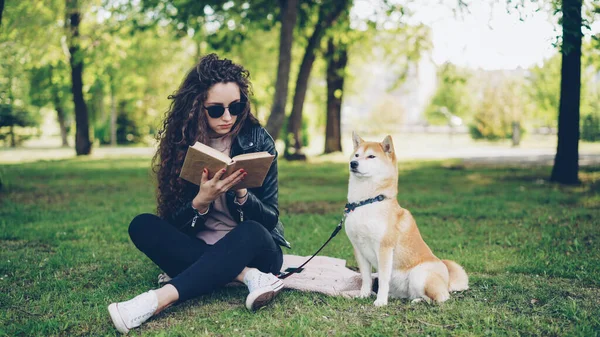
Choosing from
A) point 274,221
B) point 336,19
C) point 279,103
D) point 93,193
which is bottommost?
point 93,193

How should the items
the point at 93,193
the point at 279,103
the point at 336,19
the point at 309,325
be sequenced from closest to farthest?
1. the point at 309,325
2. the point at 93,193
3. the point at 279,103
4. the point at 336,19

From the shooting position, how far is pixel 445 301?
3.90m

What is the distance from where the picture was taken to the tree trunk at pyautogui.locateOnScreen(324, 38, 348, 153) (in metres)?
20.4

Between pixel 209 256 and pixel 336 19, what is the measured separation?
43.9 feet

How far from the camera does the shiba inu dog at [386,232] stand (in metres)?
3.83

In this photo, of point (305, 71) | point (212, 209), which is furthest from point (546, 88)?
point (212, 209)

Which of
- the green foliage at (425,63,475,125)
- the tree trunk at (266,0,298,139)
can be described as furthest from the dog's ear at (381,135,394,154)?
the green foliage at (425,63,475,125)

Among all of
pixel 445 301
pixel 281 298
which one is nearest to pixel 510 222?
pixel 445 301

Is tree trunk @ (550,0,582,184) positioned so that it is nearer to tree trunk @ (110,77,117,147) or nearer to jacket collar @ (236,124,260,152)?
jacket collar @ (236,124,260,152)

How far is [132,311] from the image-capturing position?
3.43 m

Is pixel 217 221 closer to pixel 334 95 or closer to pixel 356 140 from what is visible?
pixel 356 140

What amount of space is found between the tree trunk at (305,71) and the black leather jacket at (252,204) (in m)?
10.5

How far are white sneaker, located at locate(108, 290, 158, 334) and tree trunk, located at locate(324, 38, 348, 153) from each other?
54.6 feet

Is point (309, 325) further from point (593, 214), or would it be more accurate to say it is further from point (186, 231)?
point (593, 214)
